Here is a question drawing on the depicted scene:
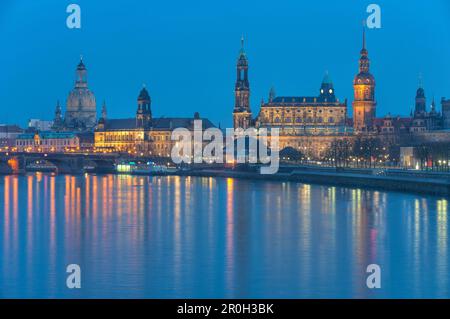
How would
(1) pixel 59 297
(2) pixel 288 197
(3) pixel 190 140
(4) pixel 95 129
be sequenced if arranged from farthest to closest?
(4) pixel 95 129, (3) pixel 190 140, (2) pixel 288 197, (1) pixel 59 297

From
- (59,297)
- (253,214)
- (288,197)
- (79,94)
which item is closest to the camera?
(59,297)

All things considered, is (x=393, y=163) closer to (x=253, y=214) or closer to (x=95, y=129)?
(x=253, y=214)

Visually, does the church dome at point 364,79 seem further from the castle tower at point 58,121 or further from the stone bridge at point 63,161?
the castle tower at point 58,121

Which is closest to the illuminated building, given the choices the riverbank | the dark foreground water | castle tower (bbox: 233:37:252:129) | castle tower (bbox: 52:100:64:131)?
castle tower (bbox: 52:100:64:131)

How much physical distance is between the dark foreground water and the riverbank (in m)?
1.72

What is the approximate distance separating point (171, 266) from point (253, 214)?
18111mm

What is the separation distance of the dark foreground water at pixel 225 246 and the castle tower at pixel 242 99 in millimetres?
73575

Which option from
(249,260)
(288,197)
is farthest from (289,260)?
(288,197)

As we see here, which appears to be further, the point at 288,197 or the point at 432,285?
the point at 288,197

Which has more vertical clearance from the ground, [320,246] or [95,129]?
[95,129]

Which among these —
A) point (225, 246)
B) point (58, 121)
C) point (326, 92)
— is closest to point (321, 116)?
point (326, 92)

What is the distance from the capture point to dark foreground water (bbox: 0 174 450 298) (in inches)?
1153

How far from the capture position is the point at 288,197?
6328 cm

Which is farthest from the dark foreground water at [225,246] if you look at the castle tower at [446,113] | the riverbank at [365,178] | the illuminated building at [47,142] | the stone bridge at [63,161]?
the illuminated building at [47,142]
